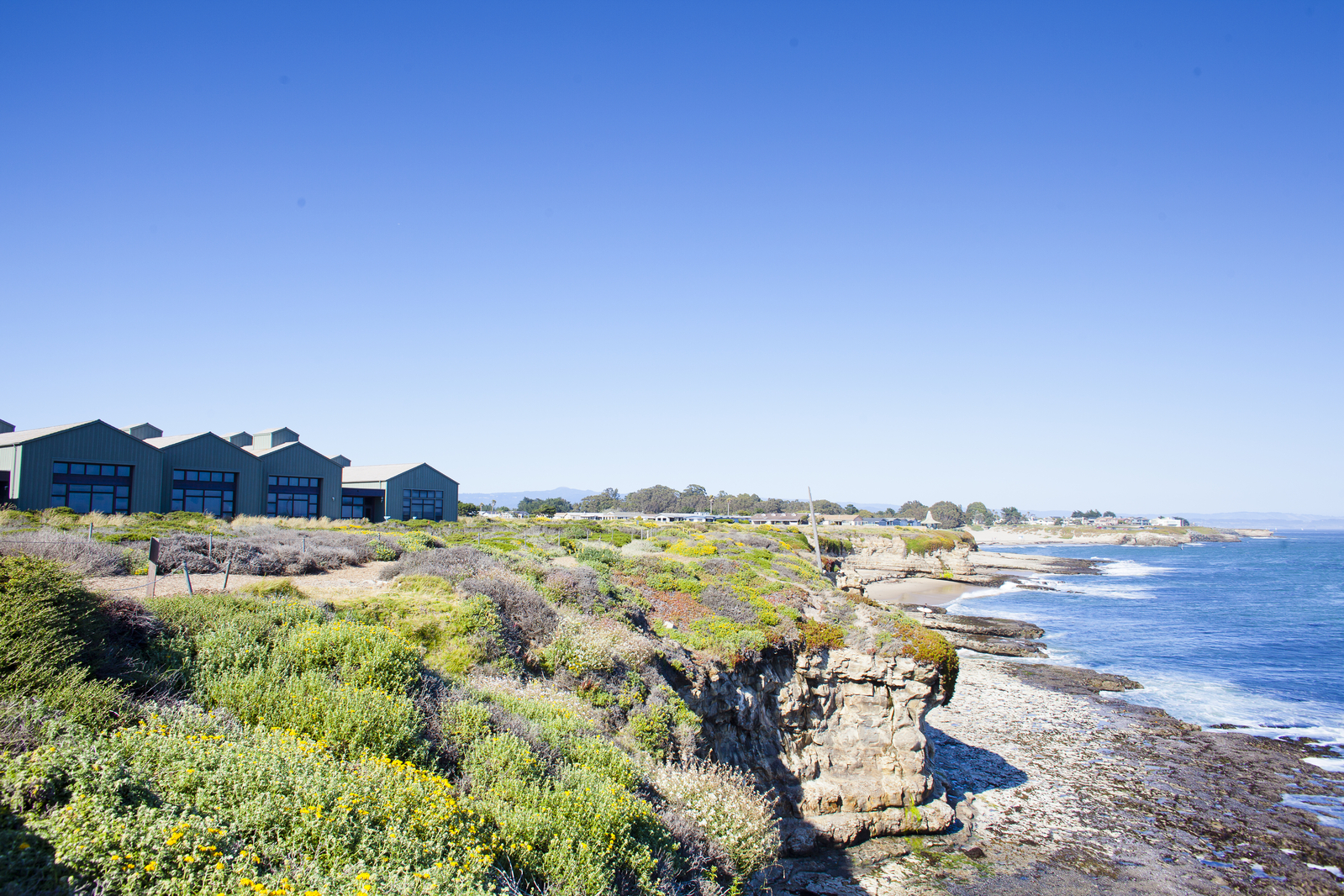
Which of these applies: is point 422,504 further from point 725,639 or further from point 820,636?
point 820,636

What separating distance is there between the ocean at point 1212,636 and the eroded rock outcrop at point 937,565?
6.82 meters

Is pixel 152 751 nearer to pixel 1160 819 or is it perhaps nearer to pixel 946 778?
pixel 946 778

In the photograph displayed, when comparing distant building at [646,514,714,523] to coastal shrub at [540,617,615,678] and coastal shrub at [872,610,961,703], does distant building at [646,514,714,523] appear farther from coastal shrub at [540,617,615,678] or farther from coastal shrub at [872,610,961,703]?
coastal shrub at [540,617,615,678]

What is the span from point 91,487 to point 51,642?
1371 inches

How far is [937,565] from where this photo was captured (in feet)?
278

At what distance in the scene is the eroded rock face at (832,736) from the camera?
17250mm

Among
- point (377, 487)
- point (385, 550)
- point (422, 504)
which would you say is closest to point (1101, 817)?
point (385, 550)

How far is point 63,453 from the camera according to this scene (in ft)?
104

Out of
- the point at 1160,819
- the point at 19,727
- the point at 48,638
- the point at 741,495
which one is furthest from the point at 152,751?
the point at 741,495

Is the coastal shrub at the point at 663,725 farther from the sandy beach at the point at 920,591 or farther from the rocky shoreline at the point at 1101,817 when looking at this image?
the sandy beach at the point at 920,591

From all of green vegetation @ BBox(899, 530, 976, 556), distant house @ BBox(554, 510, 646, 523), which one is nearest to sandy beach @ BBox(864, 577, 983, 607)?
green vegetation @ BBox(899, 530, 976, 556)

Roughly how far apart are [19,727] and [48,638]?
165 centimetres

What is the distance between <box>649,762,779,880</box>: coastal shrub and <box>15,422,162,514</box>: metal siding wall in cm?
3612

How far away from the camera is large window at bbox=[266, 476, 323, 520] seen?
4162 cm
